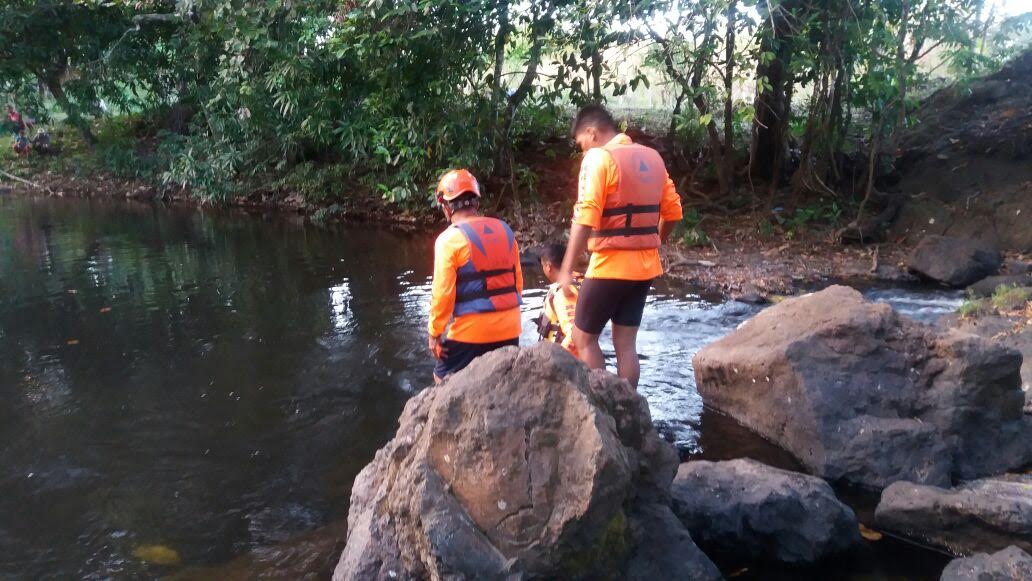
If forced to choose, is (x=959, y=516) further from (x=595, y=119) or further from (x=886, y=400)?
(x=595, y=119)

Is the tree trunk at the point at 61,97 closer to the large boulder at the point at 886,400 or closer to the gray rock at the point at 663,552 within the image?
the large boulder at the point at 886,400

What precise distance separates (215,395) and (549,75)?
26.8 ft

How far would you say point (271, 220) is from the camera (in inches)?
685

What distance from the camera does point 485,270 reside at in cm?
430

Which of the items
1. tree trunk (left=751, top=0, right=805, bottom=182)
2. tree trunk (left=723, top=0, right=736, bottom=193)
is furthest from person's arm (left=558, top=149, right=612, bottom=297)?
tree trunk (left=751, top=0, right=805, bottom=182)

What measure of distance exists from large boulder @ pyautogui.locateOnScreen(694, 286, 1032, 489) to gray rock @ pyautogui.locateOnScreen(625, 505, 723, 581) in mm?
1659

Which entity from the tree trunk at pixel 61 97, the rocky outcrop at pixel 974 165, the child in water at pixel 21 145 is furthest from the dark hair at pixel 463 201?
the child in water at pixel 21 145

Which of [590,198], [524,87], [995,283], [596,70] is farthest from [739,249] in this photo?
[590,198]

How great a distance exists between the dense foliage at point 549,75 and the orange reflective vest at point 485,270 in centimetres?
514

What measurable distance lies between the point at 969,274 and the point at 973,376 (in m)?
5.20

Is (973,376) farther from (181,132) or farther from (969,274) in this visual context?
(181,132)

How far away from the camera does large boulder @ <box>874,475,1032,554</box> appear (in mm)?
3770

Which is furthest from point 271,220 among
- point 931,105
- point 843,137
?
point 931,105

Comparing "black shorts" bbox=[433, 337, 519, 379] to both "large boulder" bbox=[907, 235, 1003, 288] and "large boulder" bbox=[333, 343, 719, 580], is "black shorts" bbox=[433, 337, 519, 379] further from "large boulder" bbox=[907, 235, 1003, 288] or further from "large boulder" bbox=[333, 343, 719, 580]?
"large boulder" bbox=[907, 235, 1003, 288]
